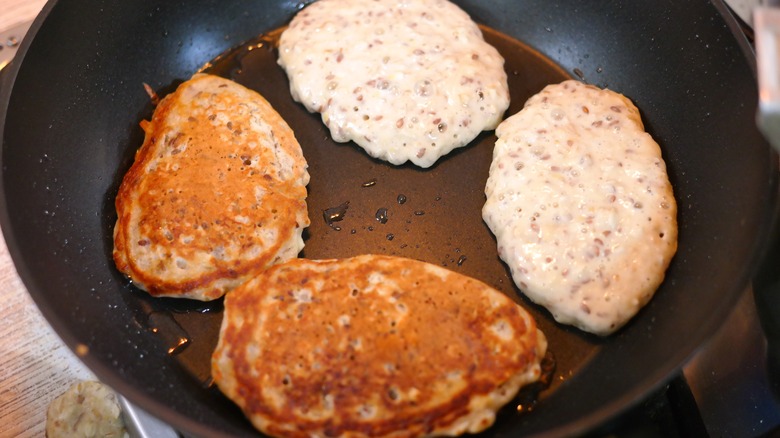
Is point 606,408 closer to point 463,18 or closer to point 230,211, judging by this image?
point 230,211

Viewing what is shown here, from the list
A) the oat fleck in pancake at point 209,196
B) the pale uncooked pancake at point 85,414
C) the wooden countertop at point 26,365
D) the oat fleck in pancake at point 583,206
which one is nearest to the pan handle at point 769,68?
the oat fleck in pancake at point 583,206

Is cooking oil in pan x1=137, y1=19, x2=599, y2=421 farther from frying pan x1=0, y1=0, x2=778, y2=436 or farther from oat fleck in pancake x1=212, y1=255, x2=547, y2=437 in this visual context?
oat fleck in pancake x1=212, y1=255, x2=547, y2=437

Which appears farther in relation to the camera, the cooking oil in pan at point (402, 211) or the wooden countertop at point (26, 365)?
the cooking oil in pan at point (402, 211)

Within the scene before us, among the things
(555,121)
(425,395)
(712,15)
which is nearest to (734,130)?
(712,15)

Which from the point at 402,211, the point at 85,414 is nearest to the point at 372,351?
the point at 402,211

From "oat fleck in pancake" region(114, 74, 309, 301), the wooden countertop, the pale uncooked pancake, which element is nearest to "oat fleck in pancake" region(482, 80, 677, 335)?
"oat fleck in pancake" region(114, 74, 309, 301)

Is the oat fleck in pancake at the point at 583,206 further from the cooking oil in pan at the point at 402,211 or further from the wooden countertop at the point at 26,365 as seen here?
the wooden countertop at the point at 26,365
